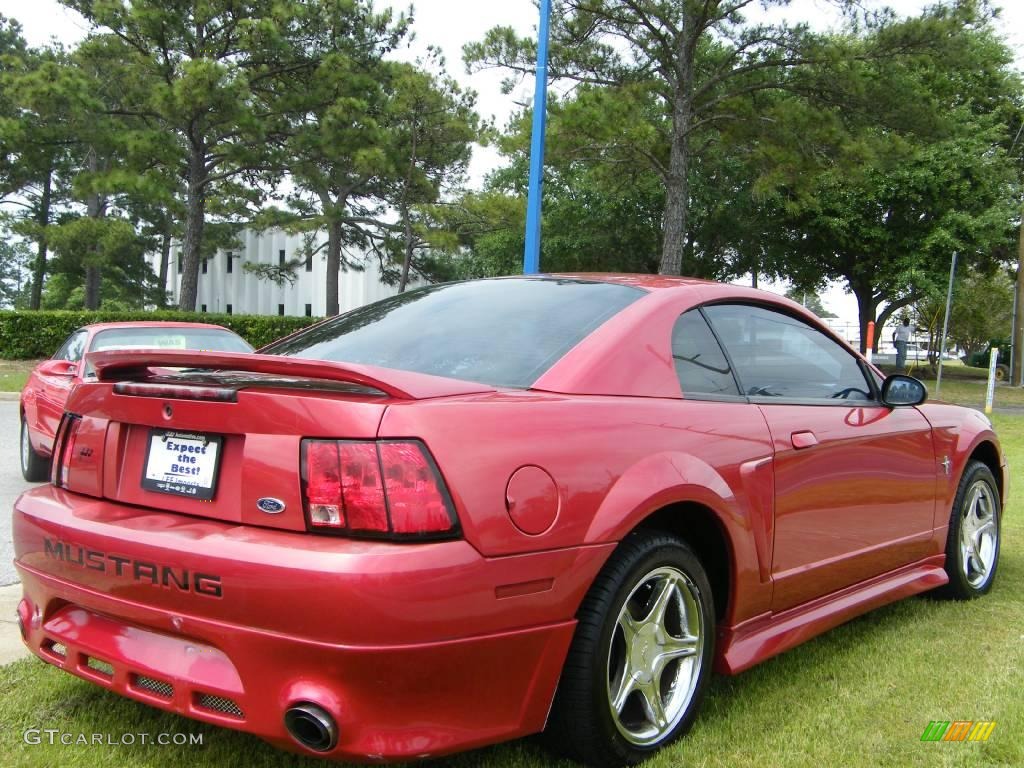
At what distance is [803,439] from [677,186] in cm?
1640

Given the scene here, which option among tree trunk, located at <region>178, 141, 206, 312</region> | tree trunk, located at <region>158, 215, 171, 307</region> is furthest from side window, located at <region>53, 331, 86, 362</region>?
tree trunk, located at <region>158, 215, 171, 307</region>

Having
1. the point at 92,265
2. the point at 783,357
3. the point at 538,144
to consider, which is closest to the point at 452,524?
the point at 783,357

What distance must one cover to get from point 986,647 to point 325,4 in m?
25.0

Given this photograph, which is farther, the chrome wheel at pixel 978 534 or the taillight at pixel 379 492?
the chrome wheel at pixel 978 534

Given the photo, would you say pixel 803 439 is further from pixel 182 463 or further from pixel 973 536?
pixel 182 463

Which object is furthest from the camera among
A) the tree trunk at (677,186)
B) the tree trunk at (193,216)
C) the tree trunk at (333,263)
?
the tree trunk at (333,263)

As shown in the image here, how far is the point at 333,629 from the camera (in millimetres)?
2088

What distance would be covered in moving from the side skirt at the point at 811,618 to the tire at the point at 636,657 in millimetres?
144

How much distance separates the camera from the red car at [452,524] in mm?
2152

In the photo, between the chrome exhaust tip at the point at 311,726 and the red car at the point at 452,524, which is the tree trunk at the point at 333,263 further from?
the chrome exhaust tip at the point at 311,726

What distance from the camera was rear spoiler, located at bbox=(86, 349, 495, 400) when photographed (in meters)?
2.34

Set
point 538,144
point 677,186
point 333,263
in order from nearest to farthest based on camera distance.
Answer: point 538,144
point 677,186
point 333,263

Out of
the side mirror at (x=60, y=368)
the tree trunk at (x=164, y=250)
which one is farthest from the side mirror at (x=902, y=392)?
the tree trunk at (x=164, y=250)

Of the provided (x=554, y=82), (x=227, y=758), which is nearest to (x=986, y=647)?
(x=227, y=758)
